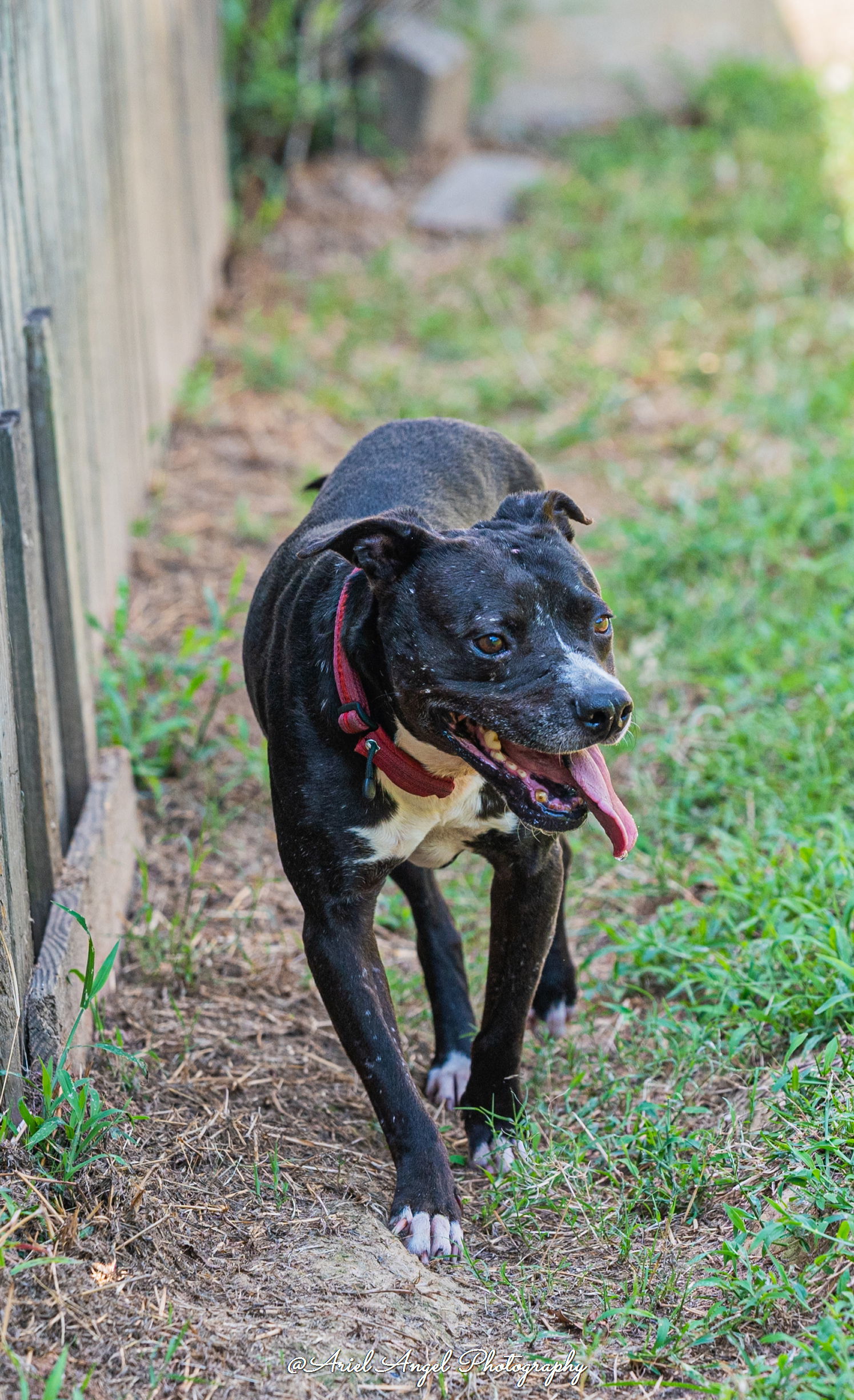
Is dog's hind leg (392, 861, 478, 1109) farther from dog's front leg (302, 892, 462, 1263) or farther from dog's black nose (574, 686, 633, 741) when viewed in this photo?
dog's black nose (574, 686, 633, 741)

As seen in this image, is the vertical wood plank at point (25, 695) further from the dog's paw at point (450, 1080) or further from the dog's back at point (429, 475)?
the dog's paw at point (450, 1080)

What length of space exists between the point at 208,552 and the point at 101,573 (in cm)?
123

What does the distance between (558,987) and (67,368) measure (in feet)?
7.46

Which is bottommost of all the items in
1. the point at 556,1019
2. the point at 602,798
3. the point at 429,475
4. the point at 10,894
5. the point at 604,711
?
the point at 556,1019

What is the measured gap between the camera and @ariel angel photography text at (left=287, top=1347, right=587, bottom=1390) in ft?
7.94

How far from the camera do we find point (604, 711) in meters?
2.64

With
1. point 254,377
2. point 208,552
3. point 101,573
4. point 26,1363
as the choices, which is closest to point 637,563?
point 208,552

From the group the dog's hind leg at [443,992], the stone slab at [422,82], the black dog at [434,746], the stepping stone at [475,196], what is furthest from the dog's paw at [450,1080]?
the stone slab at [422,82]

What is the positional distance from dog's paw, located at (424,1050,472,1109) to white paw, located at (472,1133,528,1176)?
25cm

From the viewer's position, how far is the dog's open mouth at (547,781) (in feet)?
9.00

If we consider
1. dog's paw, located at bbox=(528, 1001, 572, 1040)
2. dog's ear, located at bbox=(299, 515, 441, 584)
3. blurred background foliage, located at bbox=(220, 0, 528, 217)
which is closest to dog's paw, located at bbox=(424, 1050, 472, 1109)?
dog's paw, located at bbox=(528, 1001, 572, 1040)

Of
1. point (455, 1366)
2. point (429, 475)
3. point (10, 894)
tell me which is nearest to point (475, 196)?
point (429, 475)

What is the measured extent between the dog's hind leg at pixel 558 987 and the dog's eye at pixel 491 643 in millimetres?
1094

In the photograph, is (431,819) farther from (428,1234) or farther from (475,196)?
(475,196)
